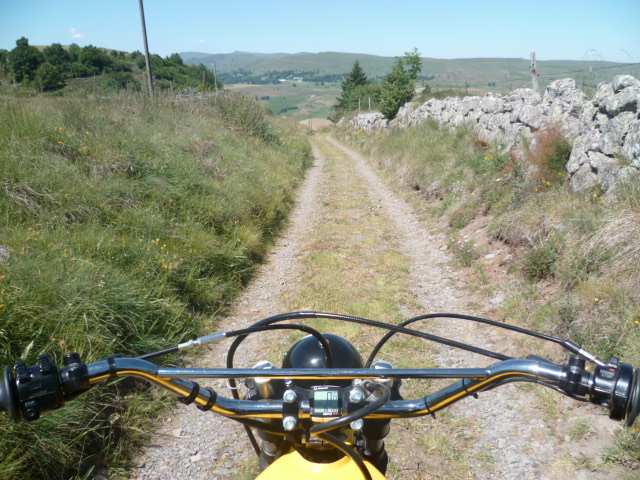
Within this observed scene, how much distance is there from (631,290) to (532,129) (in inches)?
215

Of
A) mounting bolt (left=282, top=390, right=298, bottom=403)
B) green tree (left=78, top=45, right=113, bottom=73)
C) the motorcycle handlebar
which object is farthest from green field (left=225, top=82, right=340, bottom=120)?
mounting bolt (left=282, top=390, right=298, bottom=403)

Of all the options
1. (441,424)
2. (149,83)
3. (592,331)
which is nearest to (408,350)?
(441,424)

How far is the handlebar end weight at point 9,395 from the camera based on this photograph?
3.56 ft

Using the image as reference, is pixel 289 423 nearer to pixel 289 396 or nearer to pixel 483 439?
pixel 289 396

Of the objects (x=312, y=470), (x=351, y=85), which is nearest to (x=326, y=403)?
(x=312, y=470)

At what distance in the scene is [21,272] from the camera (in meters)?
3.38

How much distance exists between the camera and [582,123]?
6.43 m

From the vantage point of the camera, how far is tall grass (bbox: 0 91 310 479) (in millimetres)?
2908

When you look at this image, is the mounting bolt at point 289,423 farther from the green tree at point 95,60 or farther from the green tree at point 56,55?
the green tree at point 95,60

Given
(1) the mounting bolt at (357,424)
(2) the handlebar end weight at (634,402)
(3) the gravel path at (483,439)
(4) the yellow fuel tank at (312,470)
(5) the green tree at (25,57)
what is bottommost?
(3) the gravel path at (483,439)

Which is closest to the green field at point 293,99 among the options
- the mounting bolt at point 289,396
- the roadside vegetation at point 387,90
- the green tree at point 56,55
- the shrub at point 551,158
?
the roadside vegetation at point 387,90

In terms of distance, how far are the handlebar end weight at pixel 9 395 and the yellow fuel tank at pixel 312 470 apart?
2.15 feet

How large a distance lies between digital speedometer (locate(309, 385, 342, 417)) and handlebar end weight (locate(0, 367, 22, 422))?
0.72m

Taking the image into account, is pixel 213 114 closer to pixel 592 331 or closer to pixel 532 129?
pixel 532 129
